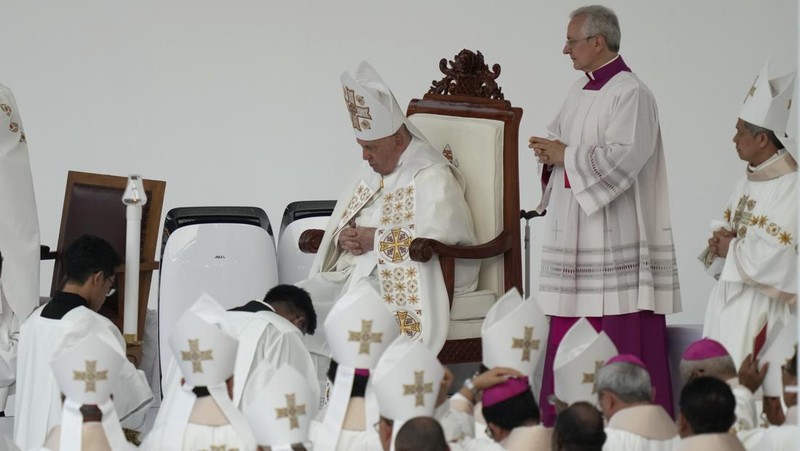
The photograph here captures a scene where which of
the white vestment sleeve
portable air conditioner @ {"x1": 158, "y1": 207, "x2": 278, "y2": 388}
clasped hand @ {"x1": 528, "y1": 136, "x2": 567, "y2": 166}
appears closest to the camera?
the white vestment sleeve

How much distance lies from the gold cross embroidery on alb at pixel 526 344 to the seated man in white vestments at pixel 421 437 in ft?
2.67

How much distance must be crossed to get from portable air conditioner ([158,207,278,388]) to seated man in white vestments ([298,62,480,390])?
26.1 inches

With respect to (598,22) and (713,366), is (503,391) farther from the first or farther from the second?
(598,22)

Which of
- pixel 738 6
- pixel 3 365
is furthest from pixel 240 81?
pixel 3 365

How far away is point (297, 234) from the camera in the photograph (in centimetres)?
788

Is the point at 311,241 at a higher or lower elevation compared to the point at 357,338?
higher

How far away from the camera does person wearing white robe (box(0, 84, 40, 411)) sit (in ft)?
22.7

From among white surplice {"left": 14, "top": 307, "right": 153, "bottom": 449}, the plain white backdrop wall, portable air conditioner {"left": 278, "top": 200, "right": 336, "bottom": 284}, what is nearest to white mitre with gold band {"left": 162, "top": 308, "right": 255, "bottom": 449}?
white surplice {"left": 14, "top": 307, "right": 153, "bottom": 449}

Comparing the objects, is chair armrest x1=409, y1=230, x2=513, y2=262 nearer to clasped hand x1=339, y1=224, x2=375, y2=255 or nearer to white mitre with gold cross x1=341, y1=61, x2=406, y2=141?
clasped hand x1=339, y1=224, x2=375, y2=255

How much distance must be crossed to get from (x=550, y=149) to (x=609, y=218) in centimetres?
37

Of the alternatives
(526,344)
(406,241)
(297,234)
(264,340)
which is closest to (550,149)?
(406,241)

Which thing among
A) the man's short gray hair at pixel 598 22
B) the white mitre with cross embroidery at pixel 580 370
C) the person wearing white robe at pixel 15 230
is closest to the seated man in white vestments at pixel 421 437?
the white mitre with cross embroidery at pixel 580 370

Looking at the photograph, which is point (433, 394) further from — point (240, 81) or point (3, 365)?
point (240, 81)

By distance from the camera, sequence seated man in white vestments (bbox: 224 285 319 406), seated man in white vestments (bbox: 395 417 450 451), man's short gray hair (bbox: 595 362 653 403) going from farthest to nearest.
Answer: seated man in white vestments (bbox: 224 285 319 406)
man's short gray hair (bbox: 595 362 653 403)
seated man in white vestments (bbox: 395 417 450 451)
